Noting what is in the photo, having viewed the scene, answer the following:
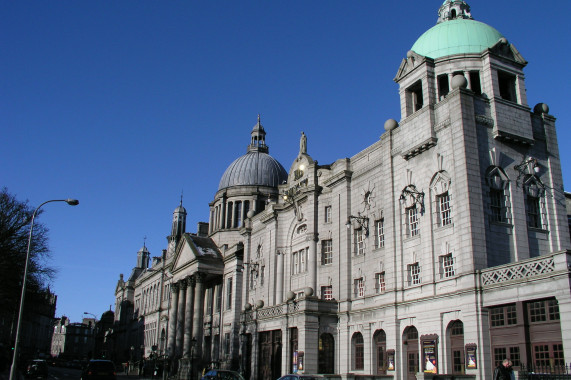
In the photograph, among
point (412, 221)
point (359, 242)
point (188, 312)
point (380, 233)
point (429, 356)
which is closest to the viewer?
point (429, 356)

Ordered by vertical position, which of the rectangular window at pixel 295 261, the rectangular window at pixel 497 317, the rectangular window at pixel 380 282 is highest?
the rectangular window at pixel 295 261

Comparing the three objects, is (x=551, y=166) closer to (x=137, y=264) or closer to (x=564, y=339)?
(x=564, y=339)

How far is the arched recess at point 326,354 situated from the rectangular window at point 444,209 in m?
13.1

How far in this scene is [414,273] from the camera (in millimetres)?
31625

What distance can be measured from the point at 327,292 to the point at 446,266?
42.9 feet

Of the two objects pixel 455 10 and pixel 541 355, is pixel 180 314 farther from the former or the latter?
pixel 541 355

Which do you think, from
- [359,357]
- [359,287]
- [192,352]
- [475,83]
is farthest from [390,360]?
[192,352]

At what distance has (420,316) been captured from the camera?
3002cm

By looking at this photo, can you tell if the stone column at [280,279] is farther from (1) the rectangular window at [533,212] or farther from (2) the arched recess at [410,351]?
(1) the rectangular window at [533,212]

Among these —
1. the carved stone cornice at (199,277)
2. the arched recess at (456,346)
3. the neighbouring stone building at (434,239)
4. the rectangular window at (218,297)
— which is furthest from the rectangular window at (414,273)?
the rectangular window at (218,297)

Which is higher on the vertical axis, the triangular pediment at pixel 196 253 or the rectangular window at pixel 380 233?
Result: the triangular pediment at pixel 196 253

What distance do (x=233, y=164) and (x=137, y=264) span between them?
180 ft

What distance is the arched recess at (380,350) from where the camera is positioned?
33000mm

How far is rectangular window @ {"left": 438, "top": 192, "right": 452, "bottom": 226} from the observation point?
2953cm
